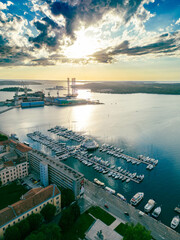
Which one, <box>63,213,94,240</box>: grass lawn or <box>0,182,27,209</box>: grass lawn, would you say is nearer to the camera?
<box>63,213,94,240</box>: grass lawn

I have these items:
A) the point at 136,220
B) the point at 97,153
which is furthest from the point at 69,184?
the point at 97,153

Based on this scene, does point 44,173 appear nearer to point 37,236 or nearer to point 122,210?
point 37,236

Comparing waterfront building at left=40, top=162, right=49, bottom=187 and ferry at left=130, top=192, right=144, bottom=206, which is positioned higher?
waterfront building at left=40, top=162, right=49, bottom=187

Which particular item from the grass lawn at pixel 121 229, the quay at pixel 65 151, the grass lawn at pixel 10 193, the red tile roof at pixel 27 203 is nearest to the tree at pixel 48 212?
the red tile roof at pixel 27 203

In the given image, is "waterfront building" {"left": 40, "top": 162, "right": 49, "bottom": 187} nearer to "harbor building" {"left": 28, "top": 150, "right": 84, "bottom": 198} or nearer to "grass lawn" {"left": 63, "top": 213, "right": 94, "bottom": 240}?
"harbor building" {"left": 28, "top": 150, "right": 84, "bottom": 198}

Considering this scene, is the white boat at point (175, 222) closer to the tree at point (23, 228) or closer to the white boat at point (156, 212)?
the white boat at point (156, 212)

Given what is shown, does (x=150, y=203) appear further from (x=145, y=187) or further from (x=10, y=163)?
(x=10, y=163)

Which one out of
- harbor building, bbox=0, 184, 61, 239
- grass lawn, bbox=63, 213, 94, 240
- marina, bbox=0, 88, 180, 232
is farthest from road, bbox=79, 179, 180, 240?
harbor building, bbox=0, 184, 61, 239
